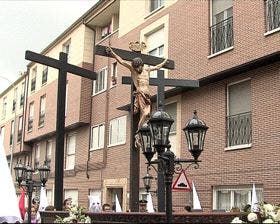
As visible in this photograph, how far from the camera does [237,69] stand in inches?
644

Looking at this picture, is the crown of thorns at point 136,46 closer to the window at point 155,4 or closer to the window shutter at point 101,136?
the window at point 155,4

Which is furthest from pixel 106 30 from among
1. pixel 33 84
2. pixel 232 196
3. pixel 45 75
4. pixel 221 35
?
pixel 232 196


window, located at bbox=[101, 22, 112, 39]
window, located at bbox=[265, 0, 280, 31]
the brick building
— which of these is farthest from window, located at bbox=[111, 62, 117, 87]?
window, located at bbox=[265, 0, 280, 31]

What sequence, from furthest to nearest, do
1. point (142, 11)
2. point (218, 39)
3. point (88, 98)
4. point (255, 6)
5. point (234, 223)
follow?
point (88, 98) → point (142, 11) → point (218, 39) → point (255, 6) → point (234, 223)

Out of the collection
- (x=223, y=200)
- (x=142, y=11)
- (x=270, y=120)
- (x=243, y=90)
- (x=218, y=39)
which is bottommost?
(x=223, y=200)

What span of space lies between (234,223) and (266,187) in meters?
8.67

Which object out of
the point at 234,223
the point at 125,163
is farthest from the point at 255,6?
the point at 234,223

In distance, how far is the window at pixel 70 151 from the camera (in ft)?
93.9

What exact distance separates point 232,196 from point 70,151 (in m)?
14.2

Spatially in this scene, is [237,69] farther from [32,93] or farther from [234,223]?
[32,93]

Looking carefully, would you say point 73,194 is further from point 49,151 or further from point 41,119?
point 41,119

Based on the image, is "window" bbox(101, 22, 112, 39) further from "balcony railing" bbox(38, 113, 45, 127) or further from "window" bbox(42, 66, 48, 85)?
"balcony railing" bbox(38, 113, 45, 127)

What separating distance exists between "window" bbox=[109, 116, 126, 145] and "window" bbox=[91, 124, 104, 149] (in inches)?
39.2

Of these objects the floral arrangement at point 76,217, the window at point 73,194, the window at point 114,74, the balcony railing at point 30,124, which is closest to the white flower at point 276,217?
the floral arrangement at point 76,217
